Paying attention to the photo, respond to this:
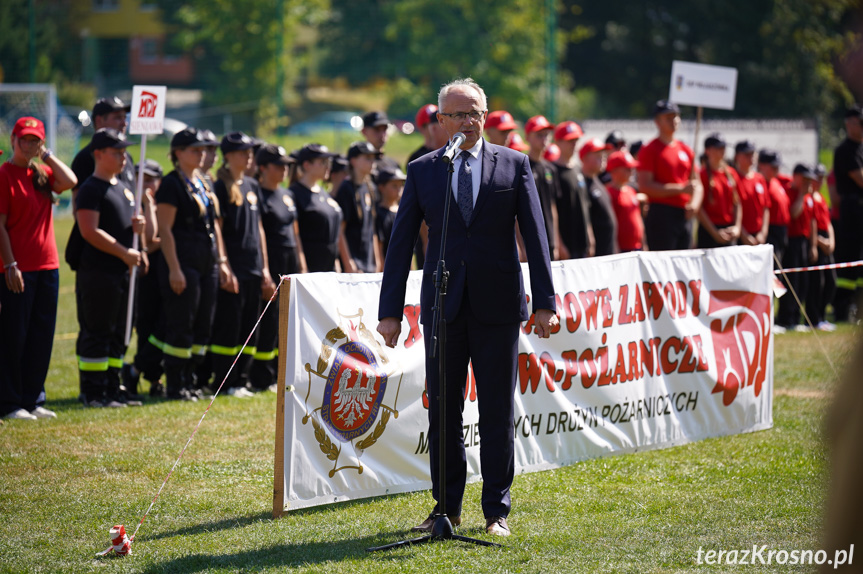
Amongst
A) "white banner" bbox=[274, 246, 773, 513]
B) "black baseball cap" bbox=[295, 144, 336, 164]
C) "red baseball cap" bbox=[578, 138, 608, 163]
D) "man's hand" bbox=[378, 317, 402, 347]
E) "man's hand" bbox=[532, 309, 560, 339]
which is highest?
"red baseball cap" bbox=[578, 138, 608, 163]

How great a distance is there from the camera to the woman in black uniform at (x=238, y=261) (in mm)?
9133

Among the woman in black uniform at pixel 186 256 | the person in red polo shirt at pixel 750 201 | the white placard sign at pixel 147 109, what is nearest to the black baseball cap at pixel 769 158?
the person in red polo shirt at pixel 750 201

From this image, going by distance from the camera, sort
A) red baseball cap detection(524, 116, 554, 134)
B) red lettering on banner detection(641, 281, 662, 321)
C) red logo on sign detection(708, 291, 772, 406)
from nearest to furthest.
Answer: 1. red lettering on banner detection(641, 281, 662, 321)
2. red logo on sign detection(708, 291, 772, 406)
3. red baseball cap detection(524, 116, 554, 134)

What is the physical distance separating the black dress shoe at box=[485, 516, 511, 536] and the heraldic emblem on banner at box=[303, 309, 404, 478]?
39.1 inches

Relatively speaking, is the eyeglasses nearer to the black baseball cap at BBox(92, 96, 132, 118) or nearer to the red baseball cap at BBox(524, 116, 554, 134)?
the black baseball cap at BBox(92, 96, 132, 118)

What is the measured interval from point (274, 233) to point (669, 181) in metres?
4.50

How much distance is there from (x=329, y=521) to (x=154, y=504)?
42.2 inches

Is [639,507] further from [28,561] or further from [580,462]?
[28,561]

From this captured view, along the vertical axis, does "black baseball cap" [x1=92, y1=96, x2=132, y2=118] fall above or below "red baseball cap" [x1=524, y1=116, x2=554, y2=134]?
below

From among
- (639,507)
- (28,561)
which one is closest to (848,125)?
(639,507)

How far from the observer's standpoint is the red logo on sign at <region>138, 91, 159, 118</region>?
9211mm

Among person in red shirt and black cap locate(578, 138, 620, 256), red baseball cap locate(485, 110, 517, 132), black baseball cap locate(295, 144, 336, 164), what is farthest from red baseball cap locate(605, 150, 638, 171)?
black baseball cap locate(295, 144, 336, 164)

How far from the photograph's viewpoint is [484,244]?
16.7ft

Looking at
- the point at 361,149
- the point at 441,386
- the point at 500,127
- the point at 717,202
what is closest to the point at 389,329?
the point at 441,386
